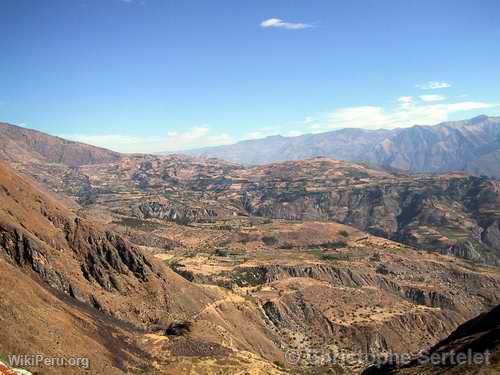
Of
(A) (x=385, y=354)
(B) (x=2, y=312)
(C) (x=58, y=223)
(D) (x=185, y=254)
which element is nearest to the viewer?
(B) (x=2, y=312)

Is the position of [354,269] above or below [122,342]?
below

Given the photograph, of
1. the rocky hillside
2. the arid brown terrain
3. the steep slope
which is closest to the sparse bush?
the arid brown terrain

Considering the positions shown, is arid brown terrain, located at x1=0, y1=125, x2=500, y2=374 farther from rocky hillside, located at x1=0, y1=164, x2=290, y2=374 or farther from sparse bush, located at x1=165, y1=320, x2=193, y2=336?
sparse bush, located at x1=165, y1=320, x2=193, y2=336

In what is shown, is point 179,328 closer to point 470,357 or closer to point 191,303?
point 191,303

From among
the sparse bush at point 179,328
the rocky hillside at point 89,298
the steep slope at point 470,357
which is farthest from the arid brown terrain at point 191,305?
the steep slope at point 470,357

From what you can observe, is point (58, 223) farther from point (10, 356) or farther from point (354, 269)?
point (354, 269)

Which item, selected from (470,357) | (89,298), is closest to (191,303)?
(89,298)

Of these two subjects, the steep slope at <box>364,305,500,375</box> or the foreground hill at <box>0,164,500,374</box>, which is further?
the foreground hill at <box>0,164,500,374</box>

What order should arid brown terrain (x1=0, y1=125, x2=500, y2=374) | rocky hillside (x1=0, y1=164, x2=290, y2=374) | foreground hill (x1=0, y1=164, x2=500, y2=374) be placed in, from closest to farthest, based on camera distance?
rocky hillside (x1=0, y1=164, x2=290, y2=374) < foreground hill (x1=0, y1=164, x2=500, y2=374) < arid brown terrain (x1=0, y1=125, x2=500, y2=374)

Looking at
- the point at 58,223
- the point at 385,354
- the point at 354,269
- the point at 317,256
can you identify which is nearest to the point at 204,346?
the point at 58,223

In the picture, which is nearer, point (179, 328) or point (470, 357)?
point (470, 357)

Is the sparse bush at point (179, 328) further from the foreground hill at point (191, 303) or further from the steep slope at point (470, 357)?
the steep slope at point (470, 357)
